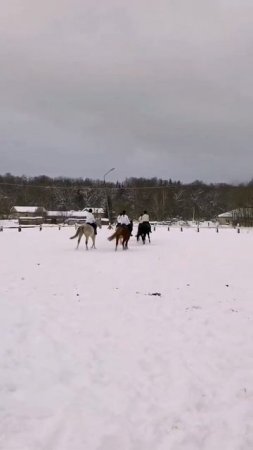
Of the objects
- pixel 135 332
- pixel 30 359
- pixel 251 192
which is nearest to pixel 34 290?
pixel 135 332

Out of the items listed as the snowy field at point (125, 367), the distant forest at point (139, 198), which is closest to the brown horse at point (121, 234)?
the snowy field at point (125, 367)

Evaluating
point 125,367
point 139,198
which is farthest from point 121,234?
point 139,198

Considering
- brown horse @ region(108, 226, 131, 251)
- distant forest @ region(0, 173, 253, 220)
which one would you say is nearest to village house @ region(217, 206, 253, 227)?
distant forest @ region(0, 173, 253, 220)

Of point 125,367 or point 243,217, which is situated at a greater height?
point 243,217

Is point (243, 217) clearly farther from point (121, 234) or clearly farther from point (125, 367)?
point (125, 367)

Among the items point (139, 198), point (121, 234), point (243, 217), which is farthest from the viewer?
point (139, 198)

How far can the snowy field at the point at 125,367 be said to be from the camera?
14.2 feet

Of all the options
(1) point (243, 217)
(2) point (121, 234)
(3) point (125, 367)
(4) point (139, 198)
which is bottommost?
(3) point (125, 367)

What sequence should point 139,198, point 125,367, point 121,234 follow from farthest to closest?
1. point 139,198
2. point 121,234
3. point 125,367

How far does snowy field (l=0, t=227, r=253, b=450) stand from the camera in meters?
4.33

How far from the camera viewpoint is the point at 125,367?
5977mm

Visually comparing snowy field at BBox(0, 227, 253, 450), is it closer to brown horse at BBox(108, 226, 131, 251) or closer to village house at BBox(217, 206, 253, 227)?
brown horse at BBox(108, 226, 131, 251)

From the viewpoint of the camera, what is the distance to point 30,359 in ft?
20.4

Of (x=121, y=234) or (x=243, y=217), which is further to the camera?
(x=243, y=217)
